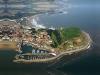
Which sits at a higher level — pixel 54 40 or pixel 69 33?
pixel 69 33

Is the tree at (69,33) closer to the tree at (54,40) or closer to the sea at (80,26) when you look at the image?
the tree at (54,40)

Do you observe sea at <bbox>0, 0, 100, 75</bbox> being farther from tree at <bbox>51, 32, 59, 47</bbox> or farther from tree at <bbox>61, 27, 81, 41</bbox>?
tree at <bbox>51, 32, 59, 47</bbox>

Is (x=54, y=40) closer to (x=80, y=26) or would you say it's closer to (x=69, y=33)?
(x=69, y=33)

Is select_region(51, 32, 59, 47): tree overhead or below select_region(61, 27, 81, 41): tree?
below

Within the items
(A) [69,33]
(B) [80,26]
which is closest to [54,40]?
(A) [69,33]

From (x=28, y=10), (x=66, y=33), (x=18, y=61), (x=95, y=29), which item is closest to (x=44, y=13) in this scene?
(x=28, y=10)

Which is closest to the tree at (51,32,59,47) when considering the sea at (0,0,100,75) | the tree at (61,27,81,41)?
the tree at (61,27,81,41)

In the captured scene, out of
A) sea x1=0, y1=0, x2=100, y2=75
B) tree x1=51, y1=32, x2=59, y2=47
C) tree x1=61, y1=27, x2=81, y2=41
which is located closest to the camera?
sea x1=0, y1=0, x2=100, y2=75

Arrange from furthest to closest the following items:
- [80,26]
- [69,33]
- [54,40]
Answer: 1. [80,26]
2. [69,33]
3. [54,40]

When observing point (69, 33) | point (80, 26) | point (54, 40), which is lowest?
point (54, 40)
